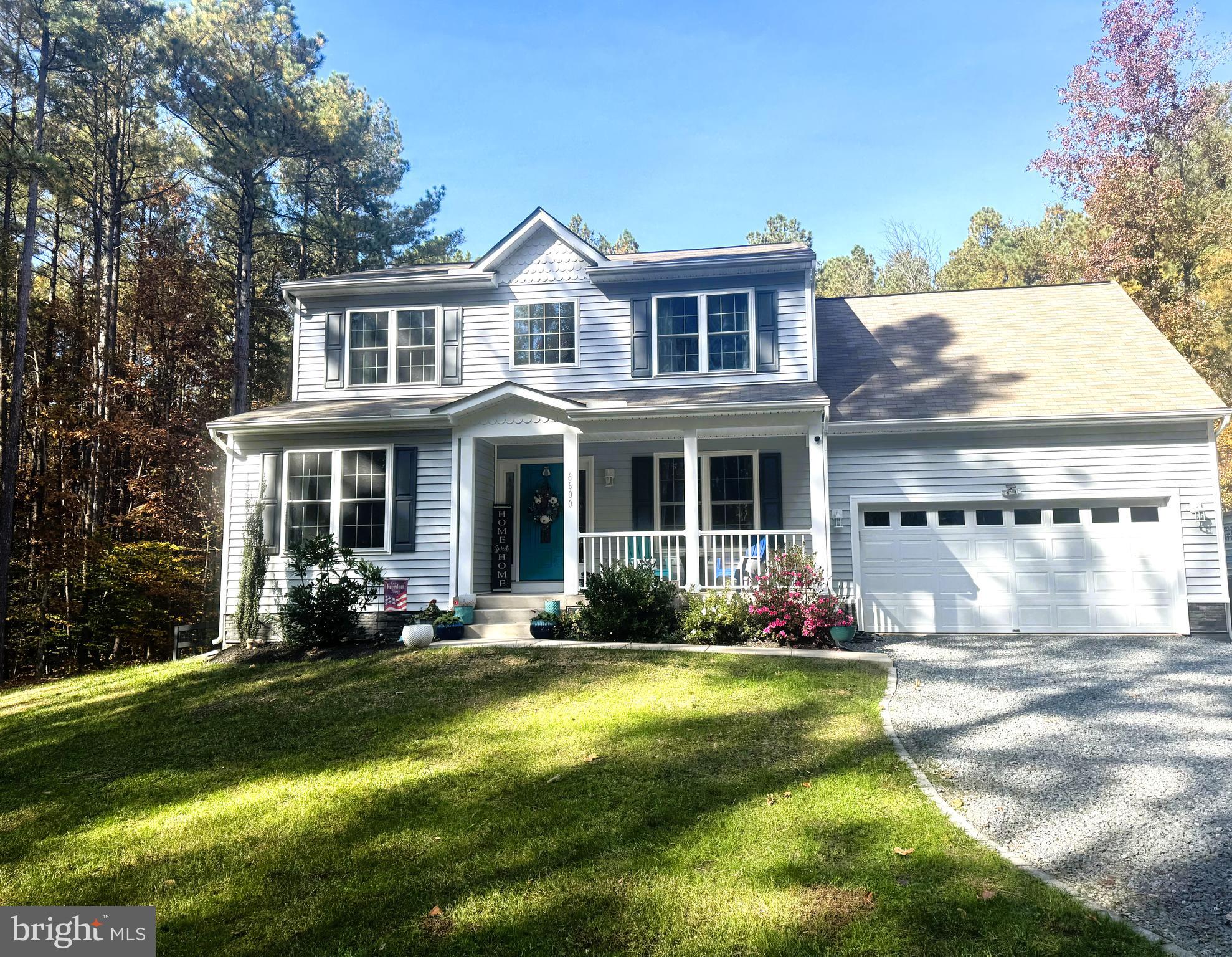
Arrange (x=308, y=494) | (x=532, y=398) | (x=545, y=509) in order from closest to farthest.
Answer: (x=532, y=398) < (x=308, y=494) < (x=545, y=509)

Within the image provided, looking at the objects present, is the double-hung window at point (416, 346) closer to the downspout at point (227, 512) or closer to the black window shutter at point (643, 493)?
the downspout at point (227, 512)

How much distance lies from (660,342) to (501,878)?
9792 mm

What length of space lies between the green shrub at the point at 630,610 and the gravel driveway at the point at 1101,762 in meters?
2.77

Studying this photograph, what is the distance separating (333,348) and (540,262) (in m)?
3.81

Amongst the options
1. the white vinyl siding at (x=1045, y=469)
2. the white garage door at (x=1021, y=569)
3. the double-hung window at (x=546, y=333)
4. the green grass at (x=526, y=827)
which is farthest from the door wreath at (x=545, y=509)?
the white garage door at (x=1021, y=569)

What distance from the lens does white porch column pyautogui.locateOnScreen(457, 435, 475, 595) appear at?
11281 mm

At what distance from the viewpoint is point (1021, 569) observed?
1124 centimetres

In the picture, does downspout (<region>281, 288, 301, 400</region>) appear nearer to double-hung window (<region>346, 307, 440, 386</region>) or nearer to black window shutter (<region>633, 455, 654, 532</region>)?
double-hung window (<region>346, 307, 440, 386</region>)

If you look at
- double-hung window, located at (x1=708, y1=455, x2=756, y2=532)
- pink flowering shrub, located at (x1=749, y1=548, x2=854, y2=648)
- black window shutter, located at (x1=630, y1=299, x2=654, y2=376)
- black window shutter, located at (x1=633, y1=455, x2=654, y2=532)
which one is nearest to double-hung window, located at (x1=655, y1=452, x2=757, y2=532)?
double-hung window, located at (x1=708, y1=455, x2=756, y2=532)

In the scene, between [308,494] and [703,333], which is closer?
[308,494]

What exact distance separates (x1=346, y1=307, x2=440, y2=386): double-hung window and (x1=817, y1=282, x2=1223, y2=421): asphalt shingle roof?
6.53 metres

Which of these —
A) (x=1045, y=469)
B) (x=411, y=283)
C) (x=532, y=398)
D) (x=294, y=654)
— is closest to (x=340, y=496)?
(x=294, y=654)

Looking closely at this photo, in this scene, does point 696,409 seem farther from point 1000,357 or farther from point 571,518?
point 1000,357

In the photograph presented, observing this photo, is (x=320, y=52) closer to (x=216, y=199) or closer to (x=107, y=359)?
(x=216, y=199)
